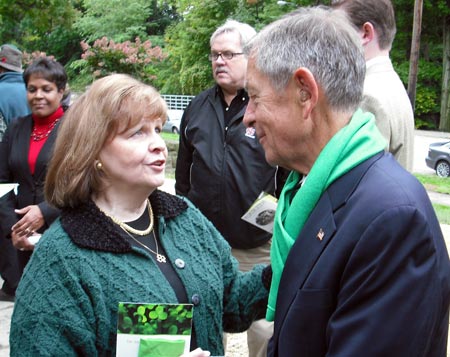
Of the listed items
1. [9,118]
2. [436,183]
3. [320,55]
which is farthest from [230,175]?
[436,183]

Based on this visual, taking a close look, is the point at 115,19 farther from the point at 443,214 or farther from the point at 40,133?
the point at 40,133

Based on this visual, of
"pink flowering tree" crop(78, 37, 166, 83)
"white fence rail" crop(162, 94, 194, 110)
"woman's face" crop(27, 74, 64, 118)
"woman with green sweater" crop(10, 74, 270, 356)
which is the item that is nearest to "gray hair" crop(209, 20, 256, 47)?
"woman's face" crop(27, 74, 64, 118)

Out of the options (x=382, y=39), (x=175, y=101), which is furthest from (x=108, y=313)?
(x=175, y=101)

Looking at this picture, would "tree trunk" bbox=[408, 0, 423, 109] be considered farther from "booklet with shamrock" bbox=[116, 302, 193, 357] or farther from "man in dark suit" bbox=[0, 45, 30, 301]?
Answer: "booklet with shamrock" bbox=[116, 302, 193, 357]

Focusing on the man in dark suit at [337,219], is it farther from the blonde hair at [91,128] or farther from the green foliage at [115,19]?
the green foliage at [115,19]

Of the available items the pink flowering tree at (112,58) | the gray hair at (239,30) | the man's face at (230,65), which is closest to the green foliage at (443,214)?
the pink flowering tree at (112,58)

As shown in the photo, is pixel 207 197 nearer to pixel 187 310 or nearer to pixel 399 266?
pixel 187 310

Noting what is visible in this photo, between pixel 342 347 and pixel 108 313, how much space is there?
865mm

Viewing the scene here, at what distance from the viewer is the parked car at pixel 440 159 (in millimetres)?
18578

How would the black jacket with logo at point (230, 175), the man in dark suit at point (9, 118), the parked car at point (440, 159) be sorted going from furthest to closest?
the parked car at point (440, 159), the man in dark suit at point (9, 118), the black jacket with logo at point (230, 175)

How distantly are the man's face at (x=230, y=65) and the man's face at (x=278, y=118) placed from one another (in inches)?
87.4

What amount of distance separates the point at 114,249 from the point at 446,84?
1431 inches

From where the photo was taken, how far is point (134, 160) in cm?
220

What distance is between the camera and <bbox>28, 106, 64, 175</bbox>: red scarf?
426 cm
